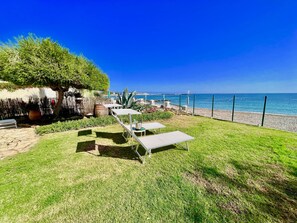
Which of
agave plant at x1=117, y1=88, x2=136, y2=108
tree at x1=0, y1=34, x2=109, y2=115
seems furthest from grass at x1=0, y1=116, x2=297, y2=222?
agave plant at x1=117, y1=88, x2=136, y2=108

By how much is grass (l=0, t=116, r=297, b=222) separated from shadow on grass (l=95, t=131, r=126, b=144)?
23.6 inches

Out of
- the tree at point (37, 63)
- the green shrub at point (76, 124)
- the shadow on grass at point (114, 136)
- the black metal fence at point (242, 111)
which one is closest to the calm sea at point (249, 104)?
the black metal fence at point (242, 111)

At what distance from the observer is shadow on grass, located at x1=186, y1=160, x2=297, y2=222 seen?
6.40 feet

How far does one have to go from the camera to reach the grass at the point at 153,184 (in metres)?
1.92

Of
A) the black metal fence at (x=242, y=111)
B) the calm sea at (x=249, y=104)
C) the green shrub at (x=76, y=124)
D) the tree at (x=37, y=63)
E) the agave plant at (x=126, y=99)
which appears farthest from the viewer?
the calm sea at (x=249, y=104)

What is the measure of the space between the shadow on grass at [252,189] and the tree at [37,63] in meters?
6.95

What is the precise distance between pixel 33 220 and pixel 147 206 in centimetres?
163

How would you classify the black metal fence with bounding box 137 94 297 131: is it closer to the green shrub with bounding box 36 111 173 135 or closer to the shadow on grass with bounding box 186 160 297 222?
the shadow on grass with bounding box 186 160 297 222

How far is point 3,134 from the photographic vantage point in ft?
18.2

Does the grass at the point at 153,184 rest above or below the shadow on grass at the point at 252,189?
above

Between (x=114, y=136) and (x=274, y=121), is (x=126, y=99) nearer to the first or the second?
(x=114, y=136)

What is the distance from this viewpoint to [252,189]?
238cm

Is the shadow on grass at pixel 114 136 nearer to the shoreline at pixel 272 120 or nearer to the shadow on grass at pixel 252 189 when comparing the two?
the shadow on grass at pixel 252 189

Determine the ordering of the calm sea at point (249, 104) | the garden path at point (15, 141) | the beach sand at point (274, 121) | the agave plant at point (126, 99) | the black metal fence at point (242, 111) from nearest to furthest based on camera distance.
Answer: the garden path at point (15, 141) → the beach sand at point (274, 121) → the black metal fence at point (242, 111) → the agave plant at point (126, 99) → the calm sea at point (249, 104)
